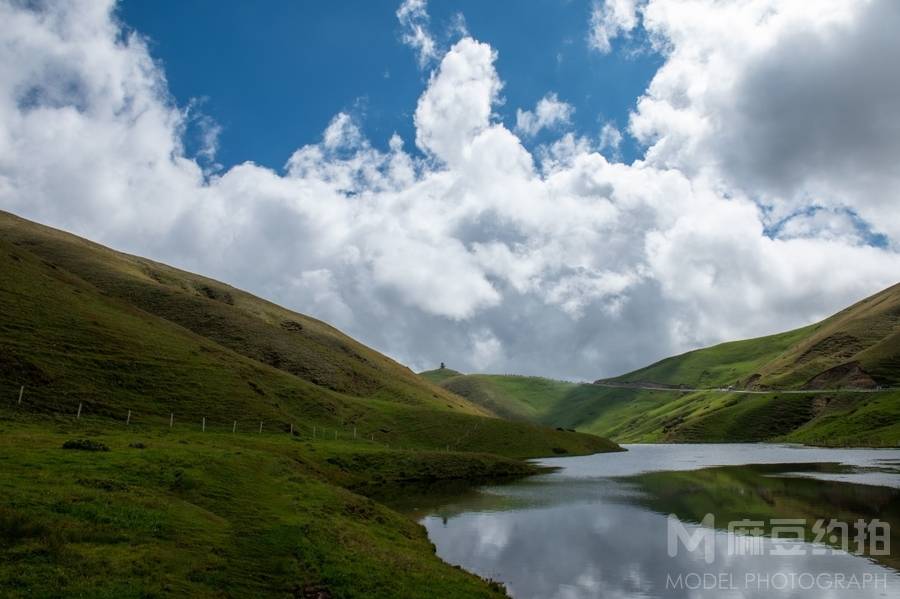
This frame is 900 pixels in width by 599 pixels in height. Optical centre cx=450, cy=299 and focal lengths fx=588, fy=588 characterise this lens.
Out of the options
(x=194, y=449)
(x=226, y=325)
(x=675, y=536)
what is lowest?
(x=675, y=536)

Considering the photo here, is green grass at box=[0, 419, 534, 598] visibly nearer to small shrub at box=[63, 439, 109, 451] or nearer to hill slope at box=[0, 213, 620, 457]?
small shrub at box=[63, 439, 109, 451]

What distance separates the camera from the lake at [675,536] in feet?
116

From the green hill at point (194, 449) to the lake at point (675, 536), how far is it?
7.15 meters

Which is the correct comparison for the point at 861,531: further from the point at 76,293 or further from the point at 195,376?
the point at 76,293

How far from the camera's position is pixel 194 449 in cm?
5566

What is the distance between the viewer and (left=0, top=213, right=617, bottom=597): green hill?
25188 mm

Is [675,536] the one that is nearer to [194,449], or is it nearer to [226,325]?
[194,449]

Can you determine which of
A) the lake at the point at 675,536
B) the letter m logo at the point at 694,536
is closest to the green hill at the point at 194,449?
the lake at the point at 675,536

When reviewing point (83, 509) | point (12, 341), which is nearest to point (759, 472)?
point (83, 509)

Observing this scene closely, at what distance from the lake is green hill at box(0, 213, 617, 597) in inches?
281

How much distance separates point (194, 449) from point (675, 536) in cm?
4406

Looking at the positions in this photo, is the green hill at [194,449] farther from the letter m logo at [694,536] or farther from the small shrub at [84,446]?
the letter m logo at [694,536]

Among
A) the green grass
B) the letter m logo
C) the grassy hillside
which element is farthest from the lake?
the grassy hillside

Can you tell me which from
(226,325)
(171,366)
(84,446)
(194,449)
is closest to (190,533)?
(84,446)
